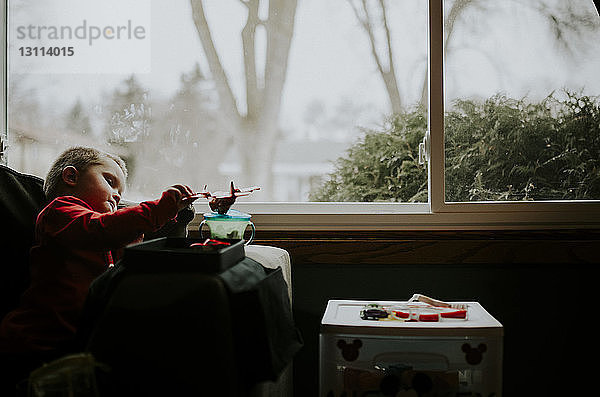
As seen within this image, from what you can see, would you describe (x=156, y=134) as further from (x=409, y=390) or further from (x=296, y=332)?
(x=409, y=390)

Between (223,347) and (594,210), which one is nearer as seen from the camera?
(223,347)

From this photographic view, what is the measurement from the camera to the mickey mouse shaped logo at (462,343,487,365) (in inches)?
62.4

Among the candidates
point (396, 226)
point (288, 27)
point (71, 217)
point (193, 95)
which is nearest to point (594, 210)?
point (396, 226)


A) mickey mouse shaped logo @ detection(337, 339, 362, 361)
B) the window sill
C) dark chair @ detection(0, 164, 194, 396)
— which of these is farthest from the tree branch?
mickey mouse shaped logo @ detection(337, 339, 362, 361)

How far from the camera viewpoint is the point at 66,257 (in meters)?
1.56

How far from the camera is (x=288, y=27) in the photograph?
2295 mm

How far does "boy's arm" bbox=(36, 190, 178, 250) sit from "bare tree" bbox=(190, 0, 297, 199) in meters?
0.78

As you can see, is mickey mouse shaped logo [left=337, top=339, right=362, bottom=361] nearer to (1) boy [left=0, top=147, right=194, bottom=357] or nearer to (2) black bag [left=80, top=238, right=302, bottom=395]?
(2) black bag [left=80, top=238, right=302, bottom=395]

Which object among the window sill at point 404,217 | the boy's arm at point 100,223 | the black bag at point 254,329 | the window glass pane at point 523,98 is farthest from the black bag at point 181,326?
the window glass pane at point 523,98

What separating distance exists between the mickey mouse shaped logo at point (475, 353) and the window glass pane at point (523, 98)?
29.0 inches

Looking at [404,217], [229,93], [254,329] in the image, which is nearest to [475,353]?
[254,329]

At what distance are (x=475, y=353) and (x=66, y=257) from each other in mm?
988

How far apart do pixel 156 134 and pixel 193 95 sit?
187 mm

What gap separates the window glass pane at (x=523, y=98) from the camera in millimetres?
2215
